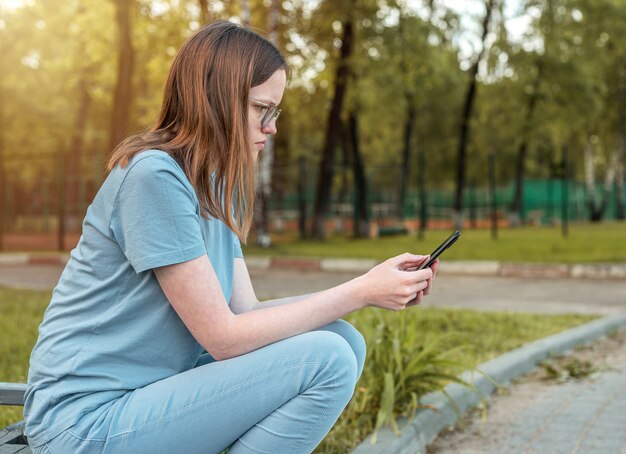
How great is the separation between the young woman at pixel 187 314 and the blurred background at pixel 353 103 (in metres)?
12.9

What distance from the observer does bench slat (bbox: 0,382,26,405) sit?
8.88 feet

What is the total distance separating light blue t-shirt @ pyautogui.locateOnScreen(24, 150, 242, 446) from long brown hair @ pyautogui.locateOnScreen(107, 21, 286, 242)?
0.07 metres

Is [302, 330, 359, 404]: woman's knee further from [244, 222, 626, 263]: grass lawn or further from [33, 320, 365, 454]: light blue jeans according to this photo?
[244, 222, 626, 263]: grass lawn

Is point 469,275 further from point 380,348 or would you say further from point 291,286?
point 380,348

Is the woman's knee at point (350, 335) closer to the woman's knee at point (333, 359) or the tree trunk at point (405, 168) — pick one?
the woman's knee at point (333, 359)

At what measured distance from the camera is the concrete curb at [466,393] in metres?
3.85

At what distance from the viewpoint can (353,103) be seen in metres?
23.5

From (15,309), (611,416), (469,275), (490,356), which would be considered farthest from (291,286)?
(611,416)

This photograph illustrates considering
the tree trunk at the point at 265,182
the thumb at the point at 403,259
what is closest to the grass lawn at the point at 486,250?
the tree trunk at the point at 265,182

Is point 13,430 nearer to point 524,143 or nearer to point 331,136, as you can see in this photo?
point 331,136

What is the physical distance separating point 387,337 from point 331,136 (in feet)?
58.4

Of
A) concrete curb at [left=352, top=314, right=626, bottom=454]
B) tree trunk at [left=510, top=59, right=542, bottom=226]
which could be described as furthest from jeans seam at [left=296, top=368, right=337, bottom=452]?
tree trunk at [left=510, top=59, right=542, bottom=226]

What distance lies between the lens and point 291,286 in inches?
480

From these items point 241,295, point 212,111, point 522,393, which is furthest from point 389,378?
point 212,111
